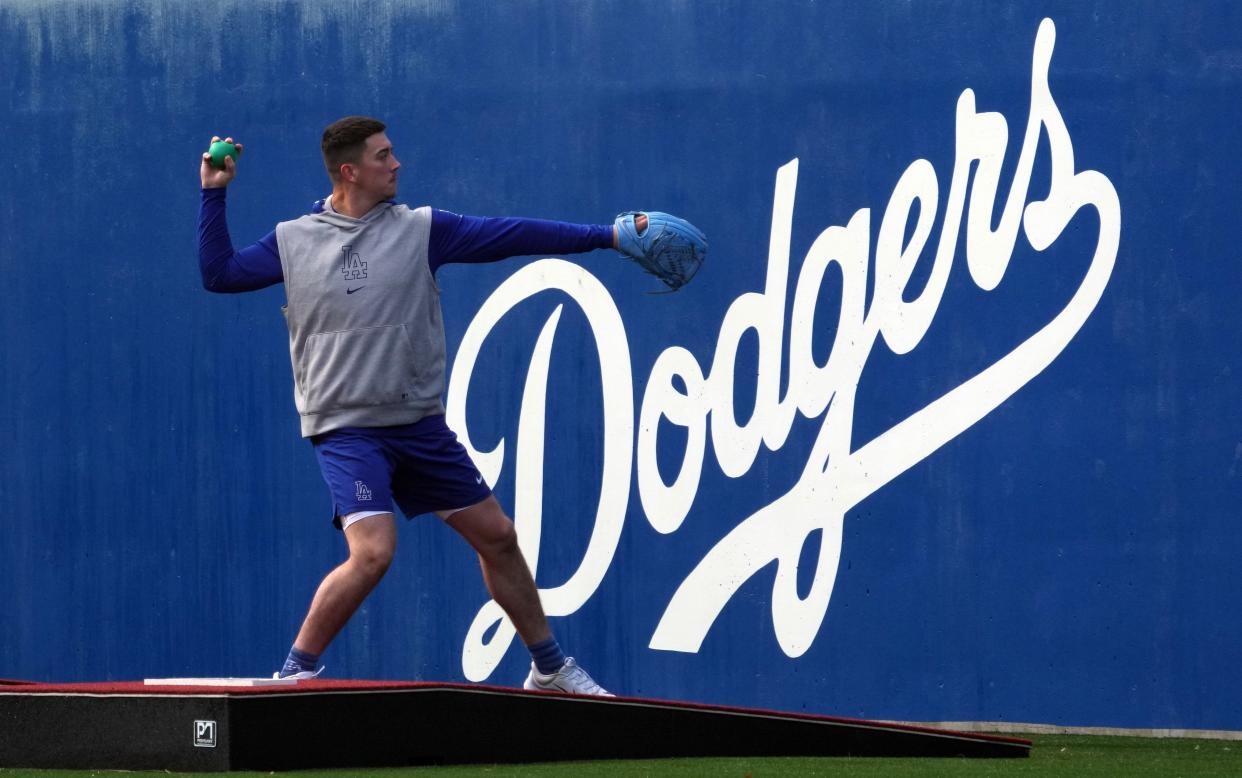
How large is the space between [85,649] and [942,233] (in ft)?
12.0

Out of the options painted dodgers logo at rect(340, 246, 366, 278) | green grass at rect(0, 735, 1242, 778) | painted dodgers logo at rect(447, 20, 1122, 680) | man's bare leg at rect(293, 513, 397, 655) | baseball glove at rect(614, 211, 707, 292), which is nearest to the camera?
green grass at rect(0, 735, 1242, 778)

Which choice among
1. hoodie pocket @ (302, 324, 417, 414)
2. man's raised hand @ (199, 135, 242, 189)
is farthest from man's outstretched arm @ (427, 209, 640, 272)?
man's raised hand @ (199, 135, 242, 189)

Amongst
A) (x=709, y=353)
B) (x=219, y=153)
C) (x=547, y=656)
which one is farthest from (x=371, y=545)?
(x=709, y=353)

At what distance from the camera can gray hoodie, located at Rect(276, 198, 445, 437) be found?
5.27 metres

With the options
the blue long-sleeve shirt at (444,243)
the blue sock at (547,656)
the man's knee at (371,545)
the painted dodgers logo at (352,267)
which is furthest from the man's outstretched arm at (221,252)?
the blue sock at (547,656)

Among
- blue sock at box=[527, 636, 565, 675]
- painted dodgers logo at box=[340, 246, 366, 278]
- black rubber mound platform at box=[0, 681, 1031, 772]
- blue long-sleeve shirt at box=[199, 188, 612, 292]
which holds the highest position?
blue long-sleeve shirt at box=[199, 188, 612, 292]

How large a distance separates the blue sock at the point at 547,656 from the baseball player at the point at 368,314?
0.44 m

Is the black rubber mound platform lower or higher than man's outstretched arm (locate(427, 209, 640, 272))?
lower

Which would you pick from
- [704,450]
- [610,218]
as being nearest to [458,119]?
[610,218]

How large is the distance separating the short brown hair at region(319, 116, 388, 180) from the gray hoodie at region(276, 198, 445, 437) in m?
0.15

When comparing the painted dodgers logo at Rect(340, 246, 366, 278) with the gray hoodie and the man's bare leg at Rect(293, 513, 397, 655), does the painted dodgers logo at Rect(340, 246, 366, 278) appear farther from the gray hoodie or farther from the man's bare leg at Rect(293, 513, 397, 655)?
the man's bare leg at Rect(293, 513, 397, 655)

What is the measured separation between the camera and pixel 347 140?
17.4 ft

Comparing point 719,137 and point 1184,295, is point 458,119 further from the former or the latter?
point 1184,295

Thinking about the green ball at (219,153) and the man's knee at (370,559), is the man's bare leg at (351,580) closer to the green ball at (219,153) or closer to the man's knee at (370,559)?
the man's knee at (370,559)
